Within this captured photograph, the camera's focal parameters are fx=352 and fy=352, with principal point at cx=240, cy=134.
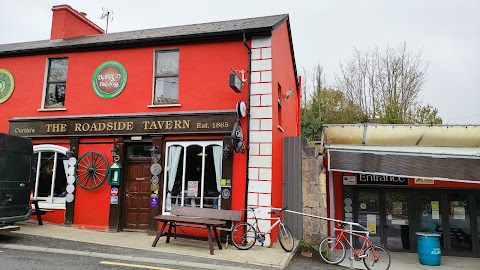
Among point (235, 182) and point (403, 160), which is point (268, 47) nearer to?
point (235, 182)

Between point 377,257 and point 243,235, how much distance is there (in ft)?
10.3

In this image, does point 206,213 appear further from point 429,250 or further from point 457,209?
point 457,209

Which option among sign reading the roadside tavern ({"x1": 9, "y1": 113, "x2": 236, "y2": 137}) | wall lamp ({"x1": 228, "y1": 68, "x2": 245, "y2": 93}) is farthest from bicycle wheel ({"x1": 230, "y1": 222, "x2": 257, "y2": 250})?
wall lamp ({"x1": 228, "y1": 68, "x2": 245, "y2": 93})

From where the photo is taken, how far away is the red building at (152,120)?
30.9 ft

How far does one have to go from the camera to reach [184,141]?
9914mm

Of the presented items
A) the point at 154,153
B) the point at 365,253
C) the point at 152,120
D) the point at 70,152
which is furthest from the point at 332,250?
the point at 70,152

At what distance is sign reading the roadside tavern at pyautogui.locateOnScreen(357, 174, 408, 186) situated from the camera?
11.3 meters

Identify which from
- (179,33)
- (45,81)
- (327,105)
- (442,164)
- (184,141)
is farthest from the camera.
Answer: (327,105)

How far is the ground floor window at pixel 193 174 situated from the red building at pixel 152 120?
28 mm

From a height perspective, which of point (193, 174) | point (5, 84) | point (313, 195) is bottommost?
point (313, 195)

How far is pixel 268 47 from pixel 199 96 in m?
2.36

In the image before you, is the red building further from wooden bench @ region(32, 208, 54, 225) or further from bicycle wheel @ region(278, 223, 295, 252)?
bicycle wheel @ region(278, 223, 295, 252)

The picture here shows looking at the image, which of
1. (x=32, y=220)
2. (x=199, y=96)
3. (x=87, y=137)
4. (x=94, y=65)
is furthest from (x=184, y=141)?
(x=32, y=220)

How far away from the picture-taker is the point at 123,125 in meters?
10.4
